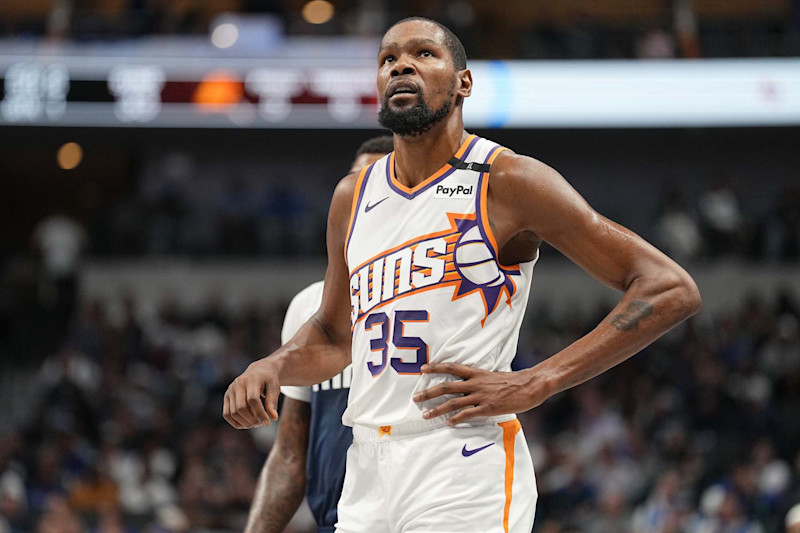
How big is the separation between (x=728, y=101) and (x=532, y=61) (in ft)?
8.32

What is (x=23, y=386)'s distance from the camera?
1606 centimetres

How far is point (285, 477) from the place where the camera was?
4.50 metres

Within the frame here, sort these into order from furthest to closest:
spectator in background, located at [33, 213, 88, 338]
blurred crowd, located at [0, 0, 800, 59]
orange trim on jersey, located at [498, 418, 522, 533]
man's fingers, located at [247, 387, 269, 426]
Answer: spectator in background, located at [33, 213, 88, 338] → blurred crowd, located at [0, 0, 800, 59] → man's fingers, located at [247, 387, 269, 426] → orange trim on jersey, located at [498, 418, 522, 533]

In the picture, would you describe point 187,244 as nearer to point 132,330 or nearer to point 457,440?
point 132,330

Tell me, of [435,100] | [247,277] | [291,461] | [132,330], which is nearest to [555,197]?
[435,100]

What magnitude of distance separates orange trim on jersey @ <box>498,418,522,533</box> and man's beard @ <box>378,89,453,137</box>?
0.95 meters

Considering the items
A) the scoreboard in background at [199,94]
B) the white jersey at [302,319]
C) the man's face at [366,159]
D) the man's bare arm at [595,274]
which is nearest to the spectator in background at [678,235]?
the scoreboard in background at [199,94]

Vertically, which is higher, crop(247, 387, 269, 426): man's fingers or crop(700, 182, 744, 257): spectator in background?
crop(700, 182, 744, 257): spectator in background

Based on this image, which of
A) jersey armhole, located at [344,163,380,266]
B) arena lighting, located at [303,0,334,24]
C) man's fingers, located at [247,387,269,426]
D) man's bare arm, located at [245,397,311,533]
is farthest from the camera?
arena lighting, located at [303,0,334,24]

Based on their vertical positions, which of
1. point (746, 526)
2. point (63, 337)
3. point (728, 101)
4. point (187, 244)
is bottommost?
point (746, 526)

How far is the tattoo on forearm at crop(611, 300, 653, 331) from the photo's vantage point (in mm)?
3074

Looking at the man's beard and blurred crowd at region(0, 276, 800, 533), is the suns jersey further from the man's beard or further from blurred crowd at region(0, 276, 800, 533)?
blurred crowd at region(0, 276, 800, 533)

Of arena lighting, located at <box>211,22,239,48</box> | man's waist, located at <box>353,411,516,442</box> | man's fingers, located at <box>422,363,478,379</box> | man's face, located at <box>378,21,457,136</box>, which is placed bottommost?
man's waist, located at <box>353,411,516,442</box>

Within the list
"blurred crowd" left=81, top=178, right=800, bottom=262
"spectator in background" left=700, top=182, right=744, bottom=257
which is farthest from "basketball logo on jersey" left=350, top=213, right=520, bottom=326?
"spectator in background" left=700, top=182, right=744, bottom=257
